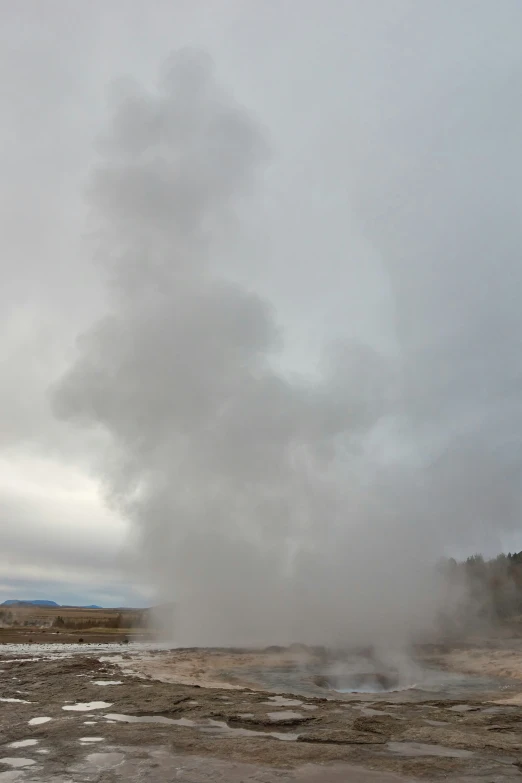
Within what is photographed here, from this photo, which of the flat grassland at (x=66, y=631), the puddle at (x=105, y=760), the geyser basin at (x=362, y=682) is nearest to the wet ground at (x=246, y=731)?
the puddle at (x=105, y=760)

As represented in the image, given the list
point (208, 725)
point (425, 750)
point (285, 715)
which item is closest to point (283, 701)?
point (285, 715)

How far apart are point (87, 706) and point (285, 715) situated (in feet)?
18.9

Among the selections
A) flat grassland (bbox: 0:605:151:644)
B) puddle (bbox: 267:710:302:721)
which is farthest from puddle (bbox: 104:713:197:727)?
flat grassland (bbox: 0:605:151:644)

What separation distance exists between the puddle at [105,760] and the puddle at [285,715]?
478 centimetres

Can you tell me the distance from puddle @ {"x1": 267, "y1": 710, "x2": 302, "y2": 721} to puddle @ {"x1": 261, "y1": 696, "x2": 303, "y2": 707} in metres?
1.40

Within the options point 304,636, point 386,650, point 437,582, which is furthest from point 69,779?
point 437,582

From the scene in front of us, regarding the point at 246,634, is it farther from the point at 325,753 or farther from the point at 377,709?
the point at 325,753

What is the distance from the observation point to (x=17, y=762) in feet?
32.8

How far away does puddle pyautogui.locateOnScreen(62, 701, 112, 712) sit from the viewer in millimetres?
15297

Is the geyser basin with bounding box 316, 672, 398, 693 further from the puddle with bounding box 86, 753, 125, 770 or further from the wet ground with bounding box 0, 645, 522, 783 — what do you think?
the puddle with bounding box 86, 753, 125, 770

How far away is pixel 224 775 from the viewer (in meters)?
9.23

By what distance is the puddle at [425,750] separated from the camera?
1042 cm

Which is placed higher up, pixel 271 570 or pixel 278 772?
pixel 271 570

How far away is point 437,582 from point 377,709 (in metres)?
41.6
